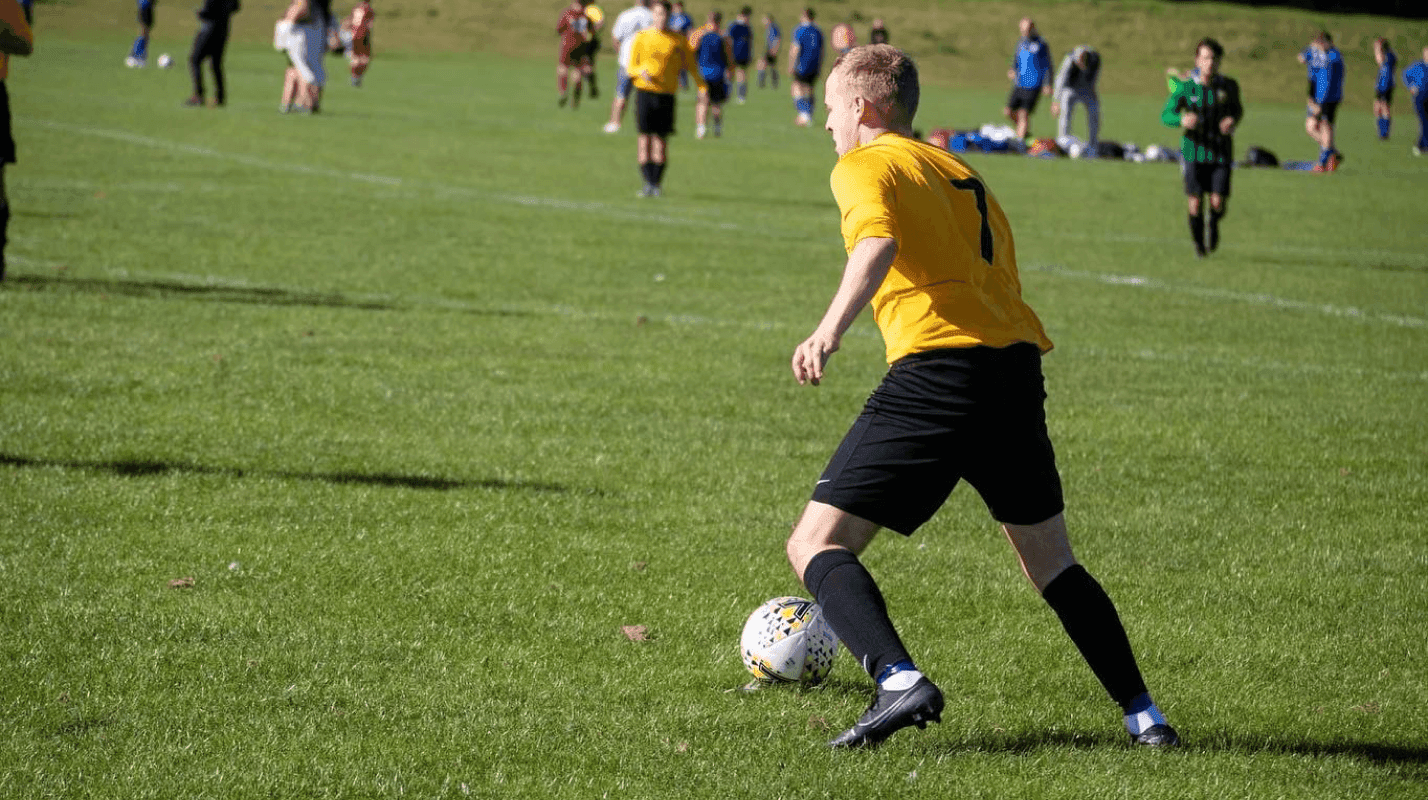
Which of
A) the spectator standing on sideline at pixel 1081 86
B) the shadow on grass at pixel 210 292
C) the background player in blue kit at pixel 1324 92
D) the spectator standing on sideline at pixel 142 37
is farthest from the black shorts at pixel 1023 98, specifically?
the spectator standing on sideline at pixel 142 37

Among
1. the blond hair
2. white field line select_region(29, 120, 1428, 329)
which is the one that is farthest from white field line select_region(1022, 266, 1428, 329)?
the blond hair

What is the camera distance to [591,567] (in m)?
5.95

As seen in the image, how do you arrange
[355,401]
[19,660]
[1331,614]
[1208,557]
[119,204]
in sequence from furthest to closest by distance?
[119,204]
[355,401]
[1208,557]
[1331,614]
[19,660]

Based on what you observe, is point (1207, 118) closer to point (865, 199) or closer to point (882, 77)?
point (882, 77)

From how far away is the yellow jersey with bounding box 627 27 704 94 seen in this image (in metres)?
18.8

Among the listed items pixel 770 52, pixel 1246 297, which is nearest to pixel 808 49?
pixel 770 52

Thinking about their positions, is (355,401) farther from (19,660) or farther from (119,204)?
(119,204)

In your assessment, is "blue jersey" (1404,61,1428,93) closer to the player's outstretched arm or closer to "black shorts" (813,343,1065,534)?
"black shorts" (813,343,1065,534)

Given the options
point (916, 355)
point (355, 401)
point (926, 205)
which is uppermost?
point (926, 205)

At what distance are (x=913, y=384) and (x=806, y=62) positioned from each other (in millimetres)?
31691

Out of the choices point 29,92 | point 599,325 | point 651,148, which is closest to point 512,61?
point 29,92

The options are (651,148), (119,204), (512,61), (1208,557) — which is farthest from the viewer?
(512,61)

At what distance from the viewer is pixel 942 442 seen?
13.4 ft

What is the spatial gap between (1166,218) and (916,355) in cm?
1670
